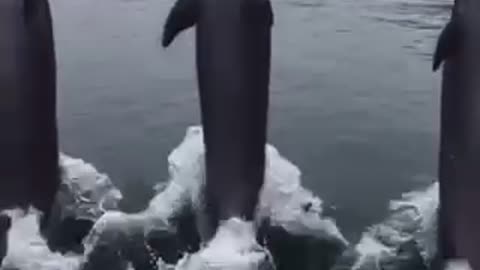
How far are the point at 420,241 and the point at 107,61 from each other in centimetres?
559

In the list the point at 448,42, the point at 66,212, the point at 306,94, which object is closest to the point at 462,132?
the point at 448,42

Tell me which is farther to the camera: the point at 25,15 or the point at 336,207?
the point at 336,207

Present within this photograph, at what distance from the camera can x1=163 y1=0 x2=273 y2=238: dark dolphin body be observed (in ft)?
25.6

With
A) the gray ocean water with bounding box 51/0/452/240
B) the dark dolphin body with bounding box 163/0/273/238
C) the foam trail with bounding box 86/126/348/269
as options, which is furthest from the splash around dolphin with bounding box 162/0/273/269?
the gray ocean water with bounding box 51/0/452/240

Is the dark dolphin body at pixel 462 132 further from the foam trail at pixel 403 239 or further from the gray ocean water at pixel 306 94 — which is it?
the gray ocean water at pixel 306 94

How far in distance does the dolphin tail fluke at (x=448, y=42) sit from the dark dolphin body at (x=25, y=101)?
9.63ft

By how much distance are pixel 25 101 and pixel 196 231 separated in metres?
1.80

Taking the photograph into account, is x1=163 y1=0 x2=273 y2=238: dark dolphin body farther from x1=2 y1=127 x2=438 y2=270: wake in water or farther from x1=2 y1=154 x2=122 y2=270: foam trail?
x1=2 y1=154 x2=122 y2=270: foam trail

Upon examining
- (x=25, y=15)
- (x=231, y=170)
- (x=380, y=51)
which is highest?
(x=25, y=15)

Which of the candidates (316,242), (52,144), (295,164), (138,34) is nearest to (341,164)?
(295,164)

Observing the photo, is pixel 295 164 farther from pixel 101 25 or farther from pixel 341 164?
pixel 101 25

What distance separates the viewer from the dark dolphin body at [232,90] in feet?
25.6

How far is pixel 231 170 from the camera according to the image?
7906 mm

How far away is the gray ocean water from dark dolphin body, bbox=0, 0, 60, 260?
59.4 inches
